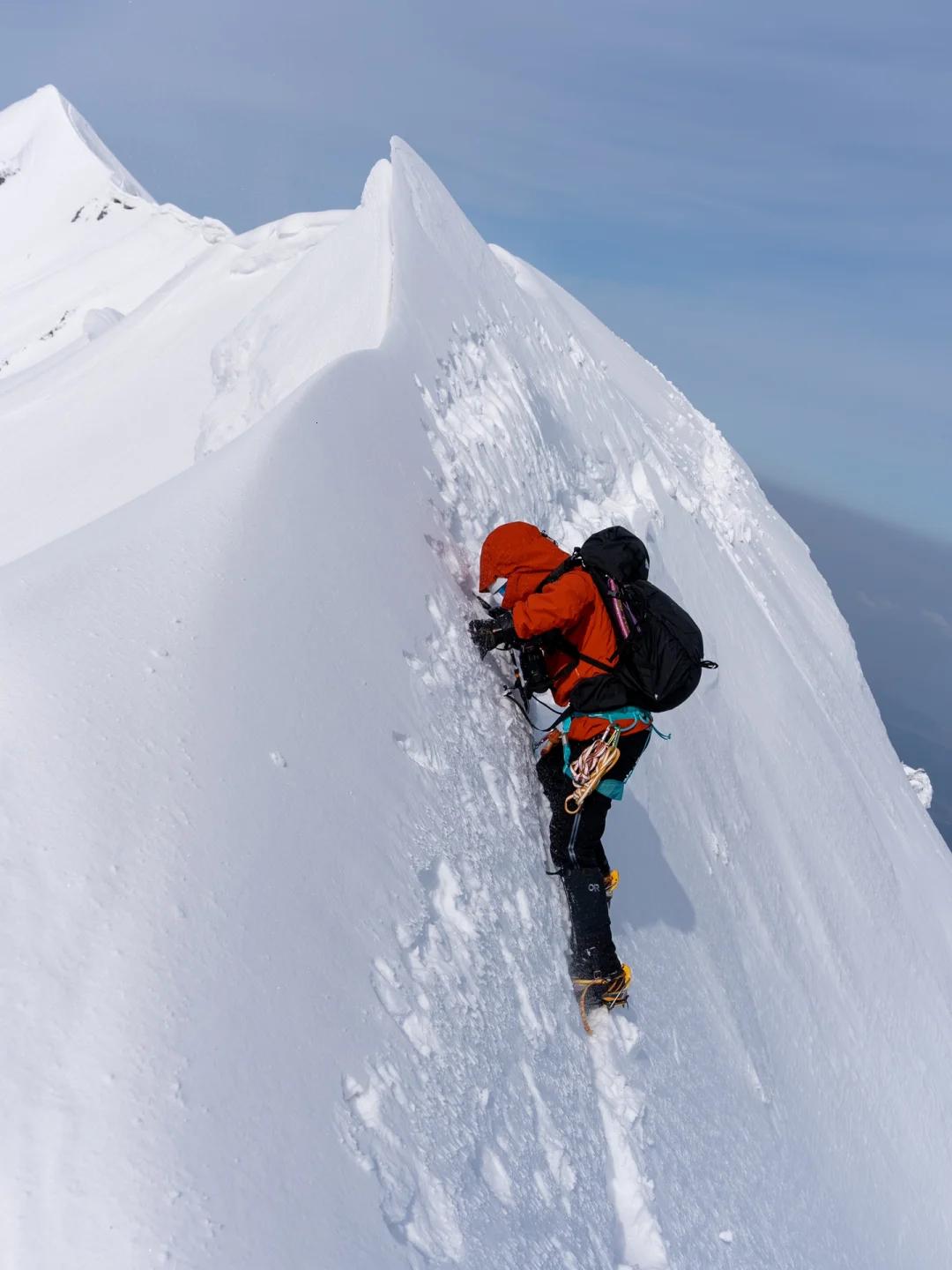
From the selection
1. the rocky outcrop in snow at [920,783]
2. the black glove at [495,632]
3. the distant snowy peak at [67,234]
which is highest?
the black glove at [495,632]

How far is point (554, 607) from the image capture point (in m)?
5.22

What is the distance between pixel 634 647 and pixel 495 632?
86 cm

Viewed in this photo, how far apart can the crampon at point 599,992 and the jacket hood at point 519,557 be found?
2267 mm

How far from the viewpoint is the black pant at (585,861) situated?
535 cm

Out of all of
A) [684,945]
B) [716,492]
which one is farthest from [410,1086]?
[716,492]

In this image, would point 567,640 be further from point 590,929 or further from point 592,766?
point 590,929

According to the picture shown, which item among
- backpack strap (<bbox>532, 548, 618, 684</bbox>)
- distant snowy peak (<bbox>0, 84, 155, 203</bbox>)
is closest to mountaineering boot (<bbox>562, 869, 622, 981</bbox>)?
backpack strap (<bbox>532, 548, 618, 684</bbox>)

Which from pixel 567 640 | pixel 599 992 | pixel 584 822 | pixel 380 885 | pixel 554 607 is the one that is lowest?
pixel 599 992

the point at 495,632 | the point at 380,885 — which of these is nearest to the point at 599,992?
the point at 380,885

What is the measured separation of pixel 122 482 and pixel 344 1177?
8444mm

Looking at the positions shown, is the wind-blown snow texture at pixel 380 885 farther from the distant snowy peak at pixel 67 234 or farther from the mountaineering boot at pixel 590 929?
the distant snowy peak at pixel 67 234

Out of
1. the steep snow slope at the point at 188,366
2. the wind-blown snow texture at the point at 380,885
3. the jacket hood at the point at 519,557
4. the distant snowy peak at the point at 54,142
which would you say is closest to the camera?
the wind-blown snow texture at the point at 380,885

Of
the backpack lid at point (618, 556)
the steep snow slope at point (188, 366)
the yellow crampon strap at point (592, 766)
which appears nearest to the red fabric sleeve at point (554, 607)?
the backpack lid at point (618, 556)

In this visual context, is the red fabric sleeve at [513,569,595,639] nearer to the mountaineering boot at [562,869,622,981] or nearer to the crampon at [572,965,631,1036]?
the mountaineering boot at [562,869,622,981]
